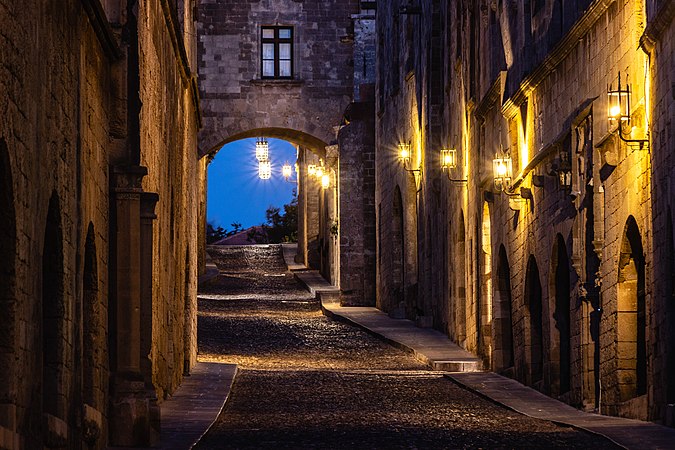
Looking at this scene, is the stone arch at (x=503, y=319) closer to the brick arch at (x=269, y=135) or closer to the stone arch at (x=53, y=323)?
the stone arch at (x=53, y=323)

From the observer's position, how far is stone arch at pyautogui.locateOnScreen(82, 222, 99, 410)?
11555 mm

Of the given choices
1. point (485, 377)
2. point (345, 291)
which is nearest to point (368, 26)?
point (345, 291)

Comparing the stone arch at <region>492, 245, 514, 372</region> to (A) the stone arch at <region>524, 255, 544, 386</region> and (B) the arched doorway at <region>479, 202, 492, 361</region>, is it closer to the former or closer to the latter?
(B) the arched doorway at <region>479, 202, 492, 361</region>

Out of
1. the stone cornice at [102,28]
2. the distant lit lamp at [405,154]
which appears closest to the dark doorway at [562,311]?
the stone cornice at [102,28]

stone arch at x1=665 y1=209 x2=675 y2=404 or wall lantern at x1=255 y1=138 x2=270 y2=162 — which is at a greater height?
wall lantern at x1=255 y1=138 x2=270 y2=162

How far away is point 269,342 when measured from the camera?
27.1 m

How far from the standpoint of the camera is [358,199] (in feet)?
125

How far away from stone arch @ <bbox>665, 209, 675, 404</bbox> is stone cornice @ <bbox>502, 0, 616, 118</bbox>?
337 centimetres

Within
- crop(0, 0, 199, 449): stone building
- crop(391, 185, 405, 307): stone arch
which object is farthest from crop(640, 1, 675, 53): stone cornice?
crop(391, 185, 405, 307): stone arch

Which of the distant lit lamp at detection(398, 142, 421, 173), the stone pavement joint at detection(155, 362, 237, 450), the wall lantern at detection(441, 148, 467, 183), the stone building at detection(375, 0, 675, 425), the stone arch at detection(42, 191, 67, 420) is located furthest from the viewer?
the distant lit lamp at detection(398, 142, 421, 173)

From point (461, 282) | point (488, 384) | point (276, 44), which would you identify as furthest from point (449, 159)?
point (276, 44)

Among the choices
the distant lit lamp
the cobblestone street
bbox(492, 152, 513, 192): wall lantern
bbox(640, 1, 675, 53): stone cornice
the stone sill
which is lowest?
the cobblestone street

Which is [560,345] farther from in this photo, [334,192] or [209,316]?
[334,192]

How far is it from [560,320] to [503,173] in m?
3.35
